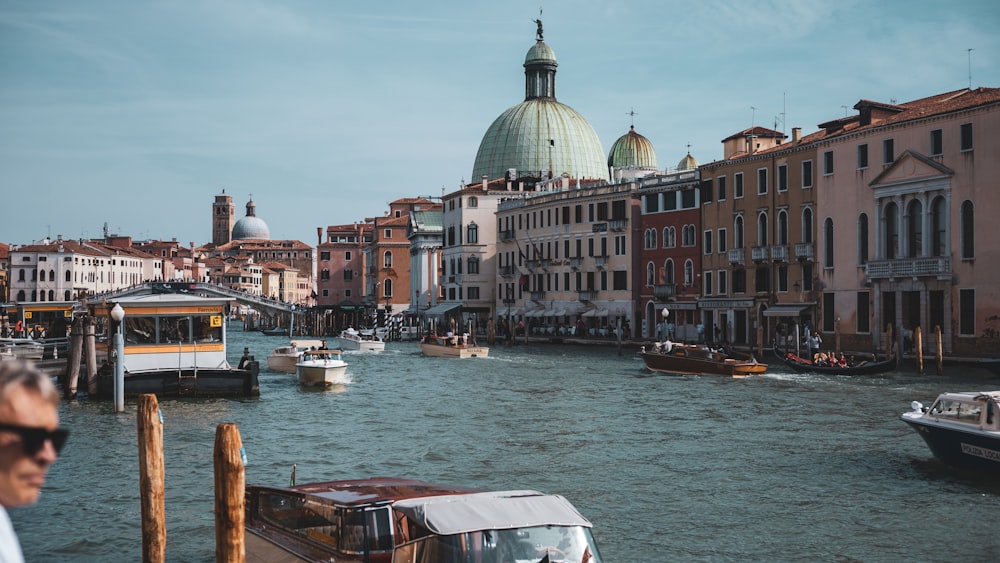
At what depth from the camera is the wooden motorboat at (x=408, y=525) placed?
21.6 ft

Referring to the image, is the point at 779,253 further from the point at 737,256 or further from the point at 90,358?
the point at 90,358

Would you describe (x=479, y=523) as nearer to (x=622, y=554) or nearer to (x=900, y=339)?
(x=622, y=554)

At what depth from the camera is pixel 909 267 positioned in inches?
1352

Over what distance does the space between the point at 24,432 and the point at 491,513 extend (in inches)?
183

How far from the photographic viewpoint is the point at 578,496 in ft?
44.1

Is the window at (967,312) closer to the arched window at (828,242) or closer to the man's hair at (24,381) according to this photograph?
the arched window at (828,242)

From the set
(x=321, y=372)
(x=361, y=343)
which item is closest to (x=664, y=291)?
(x=361, y=343)

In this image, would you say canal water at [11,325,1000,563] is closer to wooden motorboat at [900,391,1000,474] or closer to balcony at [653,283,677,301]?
wooden motorboat at [900,391,1000,474]

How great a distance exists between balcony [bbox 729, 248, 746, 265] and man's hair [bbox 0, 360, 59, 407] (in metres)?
42.2

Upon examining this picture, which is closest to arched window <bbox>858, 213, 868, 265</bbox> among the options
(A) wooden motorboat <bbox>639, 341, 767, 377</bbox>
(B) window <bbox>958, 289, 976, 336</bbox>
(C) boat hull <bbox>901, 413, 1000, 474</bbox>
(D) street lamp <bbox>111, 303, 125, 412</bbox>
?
(B) window <bbox>958, 289, 976, 336</bbox>

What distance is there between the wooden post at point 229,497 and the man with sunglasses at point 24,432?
18.5 ft


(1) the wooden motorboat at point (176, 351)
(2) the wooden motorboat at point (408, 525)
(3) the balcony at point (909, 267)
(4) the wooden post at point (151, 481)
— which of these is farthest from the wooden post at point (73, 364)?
(3) the balcony at point (909, 267)

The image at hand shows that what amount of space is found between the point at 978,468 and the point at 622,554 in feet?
20.9

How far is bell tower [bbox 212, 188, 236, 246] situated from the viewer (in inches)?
7303
